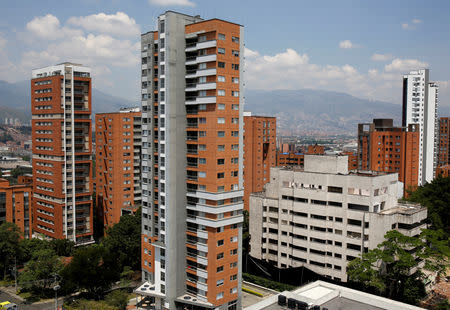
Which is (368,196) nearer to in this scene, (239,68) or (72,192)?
(239,68)

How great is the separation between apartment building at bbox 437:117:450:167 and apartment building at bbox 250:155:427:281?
86330mm

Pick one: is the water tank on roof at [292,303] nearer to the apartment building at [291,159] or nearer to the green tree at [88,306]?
the green tree at [88,306]

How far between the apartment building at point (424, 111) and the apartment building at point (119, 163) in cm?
8097

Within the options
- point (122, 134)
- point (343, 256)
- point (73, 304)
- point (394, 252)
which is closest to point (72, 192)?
point (122, 134)

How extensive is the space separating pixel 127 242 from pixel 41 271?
12.6 meters

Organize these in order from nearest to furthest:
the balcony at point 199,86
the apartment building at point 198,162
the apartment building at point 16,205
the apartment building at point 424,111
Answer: the balcony at point 199,86 < the apartment building at point 198,162 < the apartment building at point 16,205 < the apartment building at point 424,111

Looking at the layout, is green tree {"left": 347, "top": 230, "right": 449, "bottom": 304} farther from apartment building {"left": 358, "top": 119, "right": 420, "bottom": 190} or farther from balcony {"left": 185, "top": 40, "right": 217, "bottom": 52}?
apartment building {"left": 358, "top": 119, "right": 420, "bottom": 190}

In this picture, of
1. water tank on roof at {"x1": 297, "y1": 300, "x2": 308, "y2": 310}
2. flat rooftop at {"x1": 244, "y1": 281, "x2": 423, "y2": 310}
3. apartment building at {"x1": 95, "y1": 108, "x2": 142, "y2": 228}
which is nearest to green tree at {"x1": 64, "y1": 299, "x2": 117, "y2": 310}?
flat rooftop at {"x1": 244, "y1": 281, "x2": 423, "y2": 310}

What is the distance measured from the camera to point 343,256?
52.1 metres

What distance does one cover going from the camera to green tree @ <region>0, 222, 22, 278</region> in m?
55.1

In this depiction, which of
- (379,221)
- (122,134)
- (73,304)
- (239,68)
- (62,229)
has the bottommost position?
(73,304)

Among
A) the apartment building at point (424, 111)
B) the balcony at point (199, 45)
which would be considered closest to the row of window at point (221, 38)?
the balcony at point (199, 45)

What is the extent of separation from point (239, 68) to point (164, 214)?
59.8ft

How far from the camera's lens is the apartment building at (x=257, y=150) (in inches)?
3735
